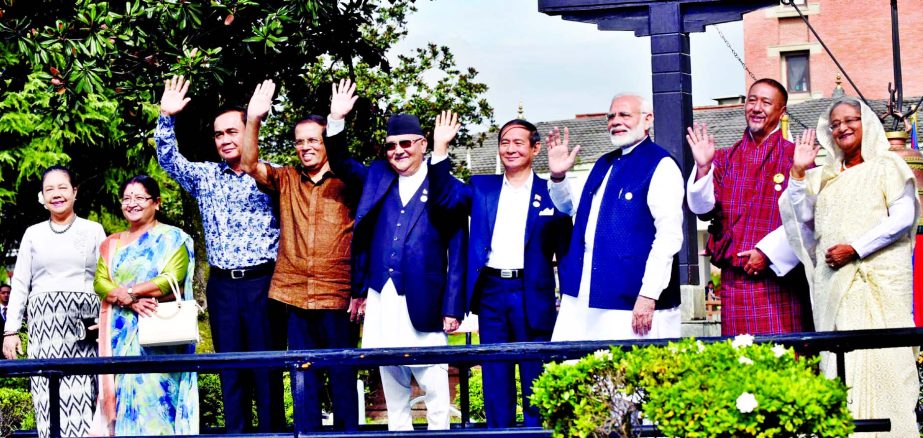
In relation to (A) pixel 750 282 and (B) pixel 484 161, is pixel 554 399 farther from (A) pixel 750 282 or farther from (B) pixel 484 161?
(B) pixel 484 161

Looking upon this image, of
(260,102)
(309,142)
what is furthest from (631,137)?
(260,102)

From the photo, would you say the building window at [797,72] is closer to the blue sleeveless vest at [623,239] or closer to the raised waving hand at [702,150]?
the raised waving hand at [702,150]

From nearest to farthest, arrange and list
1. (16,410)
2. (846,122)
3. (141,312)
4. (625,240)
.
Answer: (846,122)
(625,240)
(141,312)
(16,410)

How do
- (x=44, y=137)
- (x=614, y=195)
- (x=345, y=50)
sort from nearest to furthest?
(x=614, y=195)
(x=345, y=50)
(x=44, y=137)

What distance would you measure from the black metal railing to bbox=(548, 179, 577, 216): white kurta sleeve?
1971mm

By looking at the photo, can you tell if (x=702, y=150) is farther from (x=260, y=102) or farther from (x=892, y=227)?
(x=260, y=102)

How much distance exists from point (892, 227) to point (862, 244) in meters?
0.17

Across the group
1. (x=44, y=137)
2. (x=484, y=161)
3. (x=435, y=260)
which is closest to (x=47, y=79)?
(x=435, y=260)

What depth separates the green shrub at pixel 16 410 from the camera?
1263cm

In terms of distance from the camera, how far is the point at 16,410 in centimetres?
1355

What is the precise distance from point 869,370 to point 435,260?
2.37 m

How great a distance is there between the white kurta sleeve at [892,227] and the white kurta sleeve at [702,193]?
2.62ft

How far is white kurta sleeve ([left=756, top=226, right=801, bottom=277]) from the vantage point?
7.23 metres

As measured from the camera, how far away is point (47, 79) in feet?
31.8
